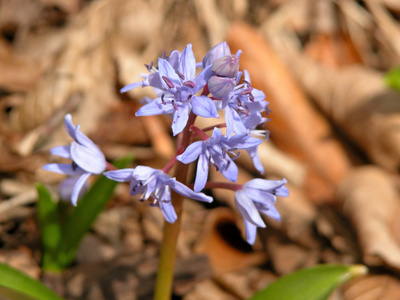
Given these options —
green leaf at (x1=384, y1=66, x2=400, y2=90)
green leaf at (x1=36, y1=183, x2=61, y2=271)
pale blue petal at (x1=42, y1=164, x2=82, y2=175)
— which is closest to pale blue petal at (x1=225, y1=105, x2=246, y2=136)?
pale blue petal at (x1=42, y1=164, x2=82, y2=175)

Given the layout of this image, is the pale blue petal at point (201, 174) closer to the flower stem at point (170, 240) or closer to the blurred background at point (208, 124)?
the flower stem at point (170, 240)

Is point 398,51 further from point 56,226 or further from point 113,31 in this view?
point 56,226

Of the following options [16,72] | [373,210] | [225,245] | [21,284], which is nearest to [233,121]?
[21,284]

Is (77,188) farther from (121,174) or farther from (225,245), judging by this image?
(225,245)

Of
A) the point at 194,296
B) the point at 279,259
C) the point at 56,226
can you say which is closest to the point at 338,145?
the point at 279,259

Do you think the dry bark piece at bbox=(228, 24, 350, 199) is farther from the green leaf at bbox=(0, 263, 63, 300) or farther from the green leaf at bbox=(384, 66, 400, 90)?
the green leaf at bbox=(0, 263, 63, 300)

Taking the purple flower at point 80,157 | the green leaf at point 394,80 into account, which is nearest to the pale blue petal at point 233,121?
the purple flower at point 80,157
